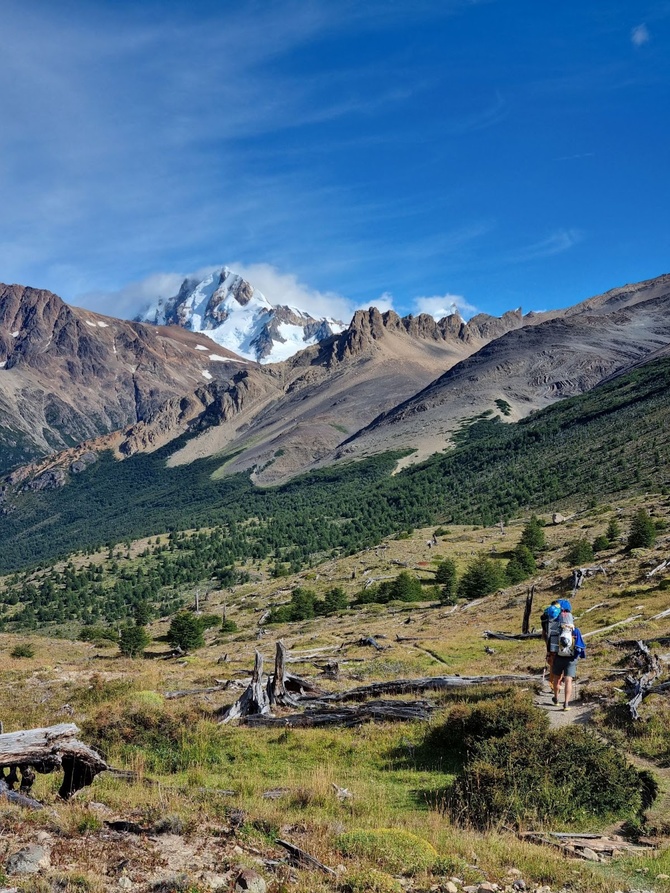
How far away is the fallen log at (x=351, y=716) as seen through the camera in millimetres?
17922

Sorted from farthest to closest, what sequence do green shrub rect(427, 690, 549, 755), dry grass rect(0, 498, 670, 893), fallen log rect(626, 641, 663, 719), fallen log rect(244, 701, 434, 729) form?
fallen log rect(244, 701, 434, 729) < fallen log rect(626, 641, 663, 719) < green shrub rect(427, 690, 549, 755) < dry grass rect(0, 498, 670, 893)

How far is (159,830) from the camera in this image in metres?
9.14

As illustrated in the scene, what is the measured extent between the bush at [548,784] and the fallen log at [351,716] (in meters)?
5.38

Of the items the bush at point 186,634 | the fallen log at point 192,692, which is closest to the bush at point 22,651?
the bush at point 186,634

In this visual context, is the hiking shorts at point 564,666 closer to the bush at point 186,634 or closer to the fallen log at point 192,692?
the fallen log at point 192,692

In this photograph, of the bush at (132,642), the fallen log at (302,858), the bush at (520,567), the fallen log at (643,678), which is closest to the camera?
the fallen log at (302,858)

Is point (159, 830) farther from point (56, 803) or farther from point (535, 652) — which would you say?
point (535, 652)

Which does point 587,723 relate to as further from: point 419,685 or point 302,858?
point 302,858

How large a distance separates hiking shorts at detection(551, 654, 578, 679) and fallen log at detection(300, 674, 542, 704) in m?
2.97

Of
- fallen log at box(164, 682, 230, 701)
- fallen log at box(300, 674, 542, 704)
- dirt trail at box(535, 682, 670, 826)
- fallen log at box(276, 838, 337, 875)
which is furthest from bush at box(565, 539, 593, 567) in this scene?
fallen log at box(276, 838, 337, 875)

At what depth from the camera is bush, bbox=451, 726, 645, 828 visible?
11.1 m

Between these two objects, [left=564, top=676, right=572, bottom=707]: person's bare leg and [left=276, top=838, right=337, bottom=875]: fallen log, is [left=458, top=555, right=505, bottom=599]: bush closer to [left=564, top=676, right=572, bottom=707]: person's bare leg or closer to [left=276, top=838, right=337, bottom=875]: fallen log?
[left=564, top=676, right=572, bottom=707]: person's bare leg

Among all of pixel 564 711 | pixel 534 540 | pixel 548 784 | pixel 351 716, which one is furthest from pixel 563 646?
pixel 534 540

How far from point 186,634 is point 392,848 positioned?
54.7 meters
